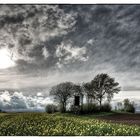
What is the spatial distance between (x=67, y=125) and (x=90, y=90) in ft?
1.74

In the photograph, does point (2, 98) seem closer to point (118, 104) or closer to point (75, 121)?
point (75, 121)

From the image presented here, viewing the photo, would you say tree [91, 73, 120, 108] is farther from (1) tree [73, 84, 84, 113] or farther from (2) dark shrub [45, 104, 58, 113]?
(2) dark shrub [45, 104, 58, 113]

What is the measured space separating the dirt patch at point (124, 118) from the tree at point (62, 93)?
1.67 feet

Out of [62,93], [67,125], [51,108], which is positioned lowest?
[67,125]

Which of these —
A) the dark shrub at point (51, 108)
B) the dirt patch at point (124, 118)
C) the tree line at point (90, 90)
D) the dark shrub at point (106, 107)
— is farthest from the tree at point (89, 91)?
the dark shrub at point (51, 108)

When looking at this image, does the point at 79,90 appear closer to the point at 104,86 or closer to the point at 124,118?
the point at 104,86

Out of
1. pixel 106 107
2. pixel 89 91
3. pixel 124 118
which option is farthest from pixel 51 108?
pixel 124 118

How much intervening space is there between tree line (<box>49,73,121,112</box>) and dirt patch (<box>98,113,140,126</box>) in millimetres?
191

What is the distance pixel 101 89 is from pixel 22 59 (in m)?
1.08

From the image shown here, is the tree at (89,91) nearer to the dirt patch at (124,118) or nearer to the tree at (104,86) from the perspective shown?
the tree at (104,86)

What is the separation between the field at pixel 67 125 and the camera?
6344 millimetres

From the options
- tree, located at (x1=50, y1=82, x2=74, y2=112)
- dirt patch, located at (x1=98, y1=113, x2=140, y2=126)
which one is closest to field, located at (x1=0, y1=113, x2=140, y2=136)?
dirt patch, located at (x1=98, y1=113, x2=140, y2=126)

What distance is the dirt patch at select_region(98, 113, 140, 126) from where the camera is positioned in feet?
21.2

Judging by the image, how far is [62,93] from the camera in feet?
21.3
